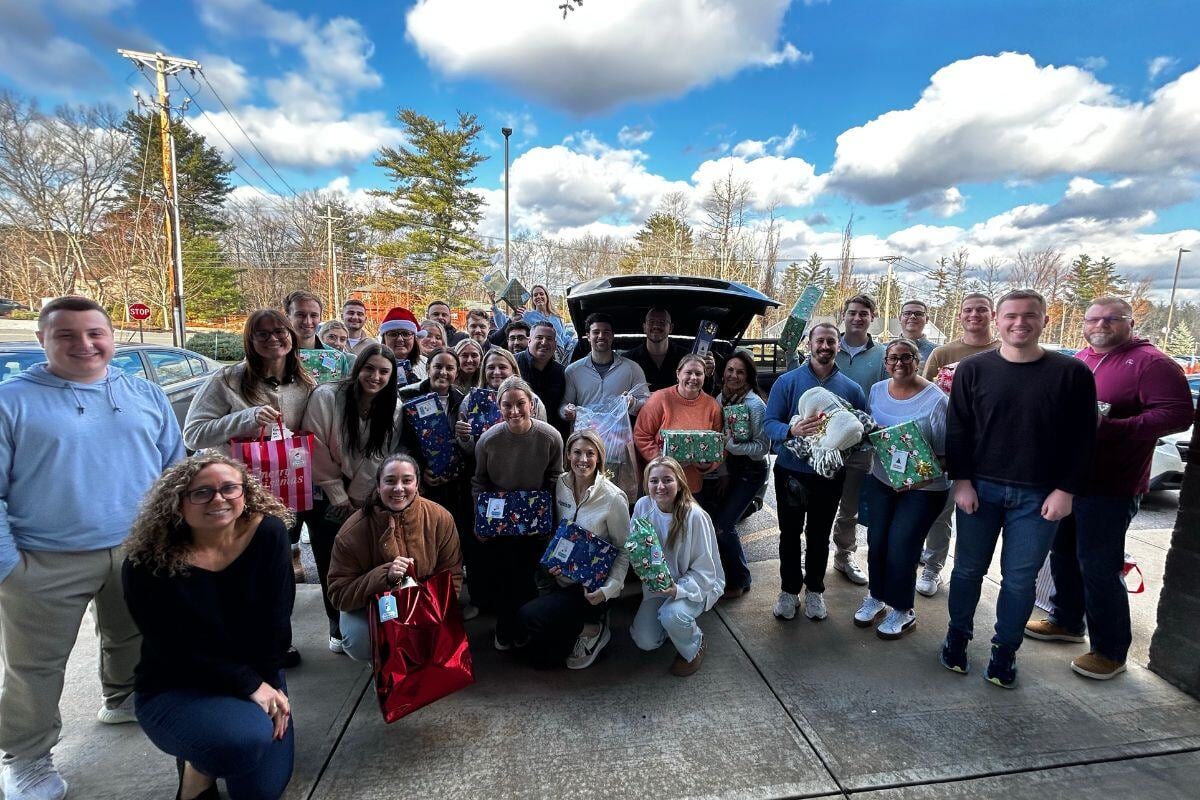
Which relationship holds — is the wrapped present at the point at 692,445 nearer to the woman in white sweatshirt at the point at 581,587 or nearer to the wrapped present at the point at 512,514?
the woman in white sweatshirt at the point at 581,587

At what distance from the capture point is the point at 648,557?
2.64m

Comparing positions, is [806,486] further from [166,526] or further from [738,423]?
[166,526]

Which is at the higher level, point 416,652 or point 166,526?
point 166,526

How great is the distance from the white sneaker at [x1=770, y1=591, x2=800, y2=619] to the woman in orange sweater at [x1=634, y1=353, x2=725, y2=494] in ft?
2.74

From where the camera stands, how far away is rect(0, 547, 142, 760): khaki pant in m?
1.96

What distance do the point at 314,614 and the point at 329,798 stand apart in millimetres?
1545

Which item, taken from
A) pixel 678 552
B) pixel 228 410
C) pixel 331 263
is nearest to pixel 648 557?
pixel 678 552

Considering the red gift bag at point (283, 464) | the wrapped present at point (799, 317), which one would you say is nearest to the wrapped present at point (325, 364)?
the red gift bag at point (283, 464)

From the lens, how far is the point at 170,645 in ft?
6.25

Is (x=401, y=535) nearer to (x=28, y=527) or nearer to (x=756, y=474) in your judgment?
(x=28, y=527)

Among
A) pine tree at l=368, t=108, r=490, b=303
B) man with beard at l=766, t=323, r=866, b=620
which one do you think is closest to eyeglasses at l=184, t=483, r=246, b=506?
man with beard at l=766, t=323, r=866, b=620

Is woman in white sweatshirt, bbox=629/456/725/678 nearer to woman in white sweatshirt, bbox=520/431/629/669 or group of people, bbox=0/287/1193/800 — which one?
group of people, bbox=0/287/1193/800

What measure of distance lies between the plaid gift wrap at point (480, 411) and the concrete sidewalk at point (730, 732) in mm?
1247

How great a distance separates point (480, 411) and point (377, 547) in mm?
998
